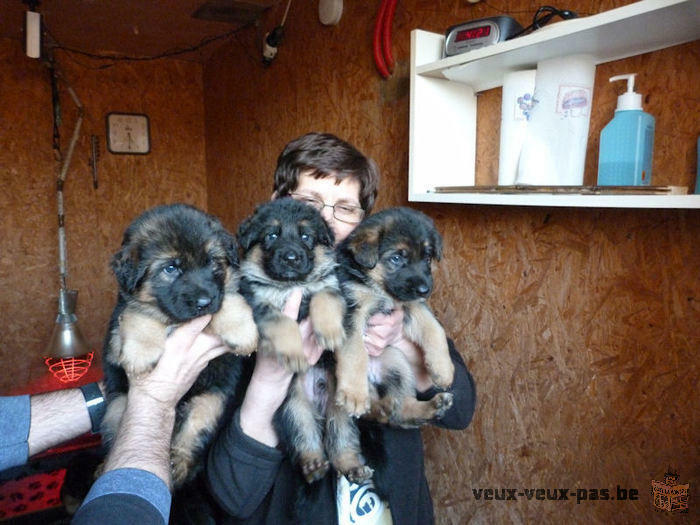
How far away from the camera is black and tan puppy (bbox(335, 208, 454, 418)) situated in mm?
1705

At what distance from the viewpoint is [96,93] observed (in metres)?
5.12

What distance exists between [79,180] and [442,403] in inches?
184

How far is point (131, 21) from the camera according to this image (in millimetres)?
4195

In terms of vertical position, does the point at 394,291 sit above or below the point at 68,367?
above

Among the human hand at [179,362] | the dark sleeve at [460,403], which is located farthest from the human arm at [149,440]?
the dark sleeve at [460,403]

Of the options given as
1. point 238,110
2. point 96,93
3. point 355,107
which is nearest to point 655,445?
point 355,107

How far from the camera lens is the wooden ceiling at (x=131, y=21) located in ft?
12.5

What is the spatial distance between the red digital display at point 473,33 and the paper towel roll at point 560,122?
216 millimetres

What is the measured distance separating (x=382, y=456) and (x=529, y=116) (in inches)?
48.3

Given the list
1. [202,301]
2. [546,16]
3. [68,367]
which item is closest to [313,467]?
[202,301]

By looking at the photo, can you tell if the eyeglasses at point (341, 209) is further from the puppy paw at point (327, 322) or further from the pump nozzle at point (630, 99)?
the pump nozzle at point (630, 99)

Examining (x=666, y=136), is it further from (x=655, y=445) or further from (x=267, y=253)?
(x=267, y=253)

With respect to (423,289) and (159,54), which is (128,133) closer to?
(159,54)

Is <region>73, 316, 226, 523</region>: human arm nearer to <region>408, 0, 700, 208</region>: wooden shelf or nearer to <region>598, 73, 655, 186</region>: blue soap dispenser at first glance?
<region>408, 0, 700, 208</region>: wooden shelf
